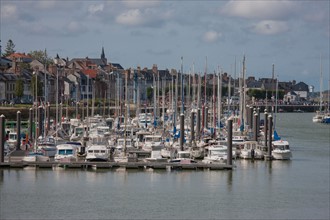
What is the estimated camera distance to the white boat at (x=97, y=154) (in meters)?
58.3

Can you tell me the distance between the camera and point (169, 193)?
49812mm

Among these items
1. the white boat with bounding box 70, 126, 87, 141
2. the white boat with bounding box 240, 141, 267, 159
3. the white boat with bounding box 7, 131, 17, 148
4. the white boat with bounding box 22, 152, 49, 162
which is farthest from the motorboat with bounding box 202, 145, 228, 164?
the white boat with bounding box 70, 126, 87, 141

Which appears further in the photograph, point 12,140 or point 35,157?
point 12,140

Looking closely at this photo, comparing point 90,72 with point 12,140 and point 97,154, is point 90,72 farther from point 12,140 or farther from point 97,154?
point 97,154

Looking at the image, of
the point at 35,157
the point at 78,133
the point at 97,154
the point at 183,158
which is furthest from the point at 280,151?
the point at 78,133

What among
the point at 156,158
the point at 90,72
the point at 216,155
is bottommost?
the point at 156,158

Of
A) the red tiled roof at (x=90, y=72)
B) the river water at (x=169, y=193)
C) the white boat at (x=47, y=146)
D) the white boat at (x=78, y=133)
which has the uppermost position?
the red tiled roof at (x=90, y=72)

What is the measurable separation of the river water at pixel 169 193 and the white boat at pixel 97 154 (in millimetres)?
1506

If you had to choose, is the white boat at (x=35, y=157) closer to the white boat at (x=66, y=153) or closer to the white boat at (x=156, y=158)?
the white boat at (x=66, y=153)

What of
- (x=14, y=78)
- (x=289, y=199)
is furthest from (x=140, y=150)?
(x=14, y=78)

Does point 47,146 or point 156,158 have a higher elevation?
point 47,146

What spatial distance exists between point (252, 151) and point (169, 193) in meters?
15.7

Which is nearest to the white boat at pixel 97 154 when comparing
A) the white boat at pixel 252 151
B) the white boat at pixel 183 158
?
the white boat at pixel 183 158

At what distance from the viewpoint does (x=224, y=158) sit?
2341 inches
